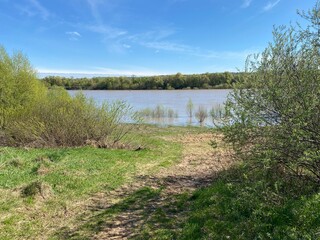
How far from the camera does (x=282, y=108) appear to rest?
4863 millimetres

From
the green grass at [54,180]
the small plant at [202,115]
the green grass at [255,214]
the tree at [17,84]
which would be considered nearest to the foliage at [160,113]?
the small plant at [202,115]

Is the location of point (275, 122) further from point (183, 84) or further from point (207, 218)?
point (183, 84)

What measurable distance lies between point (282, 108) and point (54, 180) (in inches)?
223

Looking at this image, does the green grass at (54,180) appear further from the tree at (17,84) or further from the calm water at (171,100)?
the tree at (17,84)

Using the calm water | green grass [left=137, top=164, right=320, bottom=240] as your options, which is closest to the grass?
green grass [left=137, top=164, right=320, bottom=240]

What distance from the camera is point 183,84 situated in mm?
55844

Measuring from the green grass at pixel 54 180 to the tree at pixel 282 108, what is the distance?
3.73 meters

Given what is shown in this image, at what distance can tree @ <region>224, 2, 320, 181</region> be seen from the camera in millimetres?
4531

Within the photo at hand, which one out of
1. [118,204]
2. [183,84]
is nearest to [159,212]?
[118,204]

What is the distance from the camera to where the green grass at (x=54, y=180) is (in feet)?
17.1

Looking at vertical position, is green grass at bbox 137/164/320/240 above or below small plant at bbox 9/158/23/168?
above

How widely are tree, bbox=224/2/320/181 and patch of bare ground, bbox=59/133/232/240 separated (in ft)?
3.33

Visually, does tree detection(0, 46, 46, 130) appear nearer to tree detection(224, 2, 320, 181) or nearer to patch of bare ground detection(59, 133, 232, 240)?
patch of bare ground detection(59, 133, 232, 240)

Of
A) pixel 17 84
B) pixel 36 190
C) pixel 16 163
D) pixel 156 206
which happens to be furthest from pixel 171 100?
pixel 156 206
